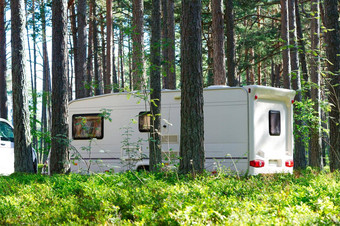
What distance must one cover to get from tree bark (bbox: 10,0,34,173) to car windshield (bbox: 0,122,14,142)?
1.88 meters

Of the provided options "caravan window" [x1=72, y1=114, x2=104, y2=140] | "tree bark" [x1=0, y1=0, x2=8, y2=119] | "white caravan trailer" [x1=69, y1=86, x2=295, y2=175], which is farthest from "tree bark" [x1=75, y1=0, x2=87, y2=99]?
"white caravan trailer" [x1=69, y1=86, x2=295, y2=175]

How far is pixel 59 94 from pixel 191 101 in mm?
3862

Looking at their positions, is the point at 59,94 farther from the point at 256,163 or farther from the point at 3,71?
the point at 3,71

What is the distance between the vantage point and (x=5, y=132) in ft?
47.3

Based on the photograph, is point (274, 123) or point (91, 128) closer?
point (274, 123)

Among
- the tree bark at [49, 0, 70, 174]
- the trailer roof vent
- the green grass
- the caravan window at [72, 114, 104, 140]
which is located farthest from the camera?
the caravan window at [72, 114, 104, 140]

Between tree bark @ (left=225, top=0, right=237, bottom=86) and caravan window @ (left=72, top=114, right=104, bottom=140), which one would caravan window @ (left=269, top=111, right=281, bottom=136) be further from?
tree bark @ (left=225, top=0, right=237, bottom=86)

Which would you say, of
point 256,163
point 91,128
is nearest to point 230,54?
point 91,128

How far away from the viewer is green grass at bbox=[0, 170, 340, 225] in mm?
5472

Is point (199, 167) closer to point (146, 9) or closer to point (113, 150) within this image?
point (113, 150)

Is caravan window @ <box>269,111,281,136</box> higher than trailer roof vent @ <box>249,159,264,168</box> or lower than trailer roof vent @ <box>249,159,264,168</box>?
higher

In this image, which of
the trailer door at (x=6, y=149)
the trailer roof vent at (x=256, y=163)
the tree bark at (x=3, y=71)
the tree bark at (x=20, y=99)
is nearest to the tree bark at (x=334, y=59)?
the trailer roof vent at (x=256, y=163)

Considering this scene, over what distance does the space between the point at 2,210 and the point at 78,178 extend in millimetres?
2463

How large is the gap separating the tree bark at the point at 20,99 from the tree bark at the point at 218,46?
6.51 metres
